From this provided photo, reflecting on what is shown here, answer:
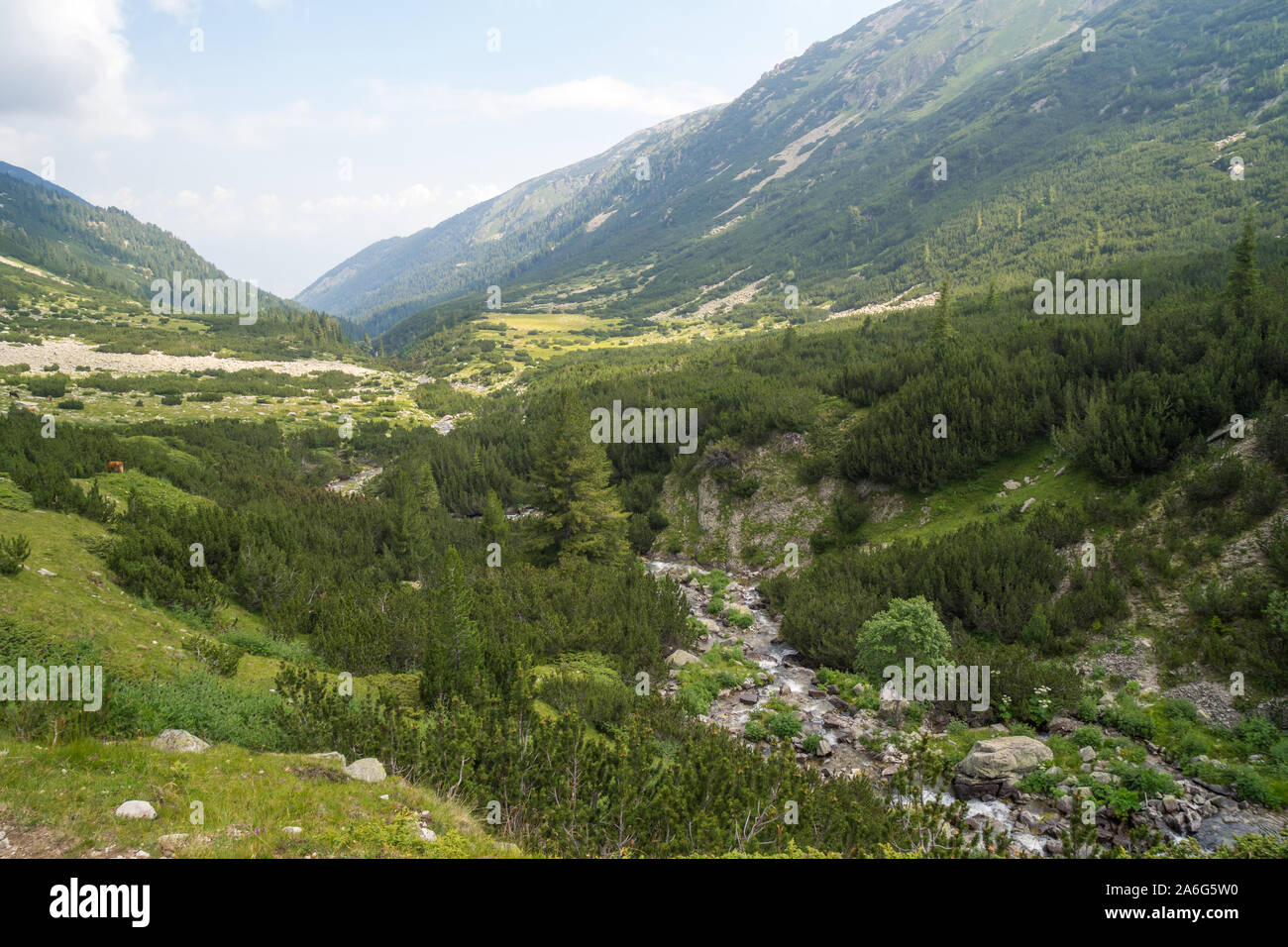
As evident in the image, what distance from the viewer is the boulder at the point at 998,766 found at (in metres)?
8.68

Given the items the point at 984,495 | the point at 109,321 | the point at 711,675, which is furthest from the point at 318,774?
the point at 109,321

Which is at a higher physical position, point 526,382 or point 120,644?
point 526,382

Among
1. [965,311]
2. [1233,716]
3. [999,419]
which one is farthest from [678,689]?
[965,311]

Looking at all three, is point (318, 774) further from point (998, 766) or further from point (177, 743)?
point (998, 766)

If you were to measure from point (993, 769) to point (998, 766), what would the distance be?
0.32ft

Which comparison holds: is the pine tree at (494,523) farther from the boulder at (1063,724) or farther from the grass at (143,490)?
the boulder at (1063,724)

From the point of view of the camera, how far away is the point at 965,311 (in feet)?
139

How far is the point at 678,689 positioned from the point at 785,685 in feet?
7.82

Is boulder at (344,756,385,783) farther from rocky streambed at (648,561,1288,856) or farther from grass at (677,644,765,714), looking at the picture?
grass at (677,644,765,714)

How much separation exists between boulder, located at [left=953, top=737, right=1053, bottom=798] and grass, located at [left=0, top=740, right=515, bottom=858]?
7298 mm

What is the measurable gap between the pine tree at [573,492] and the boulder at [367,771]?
1392cm

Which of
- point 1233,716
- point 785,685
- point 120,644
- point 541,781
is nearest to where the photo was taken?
point 541,781

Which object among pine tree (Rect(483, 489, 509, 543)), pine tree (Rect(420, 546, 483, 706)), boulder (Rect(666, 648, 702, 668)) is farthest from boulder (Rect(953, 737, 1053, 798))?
pine tree (Rect(483, 489, 509, 543))

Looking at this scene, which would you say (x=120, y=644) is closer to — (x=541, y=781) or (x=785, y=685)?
(x=541, y=781)
